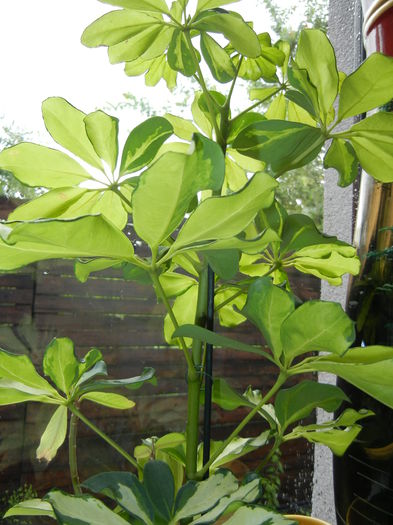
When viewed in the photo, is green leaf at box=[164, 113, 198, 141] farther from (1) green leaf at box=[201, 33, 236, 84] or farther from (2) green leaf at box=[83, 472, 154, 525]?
(2) green leaf at box=[83, 472, 154, 525]

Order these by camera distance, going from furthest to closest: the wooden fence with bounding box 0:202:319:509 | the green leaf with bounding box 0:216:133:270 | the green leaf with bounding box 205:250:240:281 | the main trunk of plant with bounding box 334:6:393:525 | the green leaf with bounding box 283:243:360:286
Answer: the wooden fence with bounding box 0:202:319:509 < the main trunk of plant with bounding box 334:6:393:525 < the green leaf with bounding box 283:243:360:286 < the green leaf with bounding box 205:250:240:281 < the green leaf with bounding box 0:216:133:270

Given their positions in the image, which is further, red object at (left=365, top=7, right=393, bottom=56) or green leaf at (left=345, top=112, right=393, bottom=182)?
red object at (left=365, top=7, right=393, bottom=56)

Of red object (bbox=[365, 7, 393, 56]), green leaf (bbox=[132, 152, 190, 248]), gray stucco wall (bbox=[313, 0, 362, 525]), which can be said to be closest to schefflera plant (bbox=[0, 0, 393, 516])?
green leaf (bbox=[132, 152, 190, 248])

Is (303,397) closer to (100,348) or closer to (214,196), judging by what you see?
(214,196)

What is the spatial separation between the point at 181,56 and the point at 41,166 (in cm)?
19

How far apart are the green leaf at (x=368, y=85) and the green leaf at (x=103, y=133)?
0.74ft

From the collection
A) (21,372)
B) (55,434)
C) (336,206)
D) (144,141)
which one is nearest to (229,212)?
(144,141)

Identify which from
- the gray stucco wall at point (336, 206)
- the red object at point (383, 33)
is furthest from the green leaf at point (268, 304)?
the gray stucco wall at point (336, 206)

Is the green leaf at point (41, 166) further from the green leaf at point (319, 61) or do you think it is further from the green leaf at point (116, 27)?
the green leaf at point (319, 61)

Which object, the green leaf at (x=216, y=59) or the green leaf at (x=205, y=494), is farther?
the green leaf at (x=216, y=59)

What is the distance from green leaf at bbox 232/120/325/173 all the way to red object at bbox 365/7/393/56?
36cm

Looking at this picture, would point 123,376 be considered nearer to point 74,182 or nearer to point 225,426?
point 225,426

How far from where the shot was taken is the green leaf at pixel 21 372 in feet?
1.57

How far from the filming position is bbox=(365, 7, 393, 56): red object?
2.54ft
